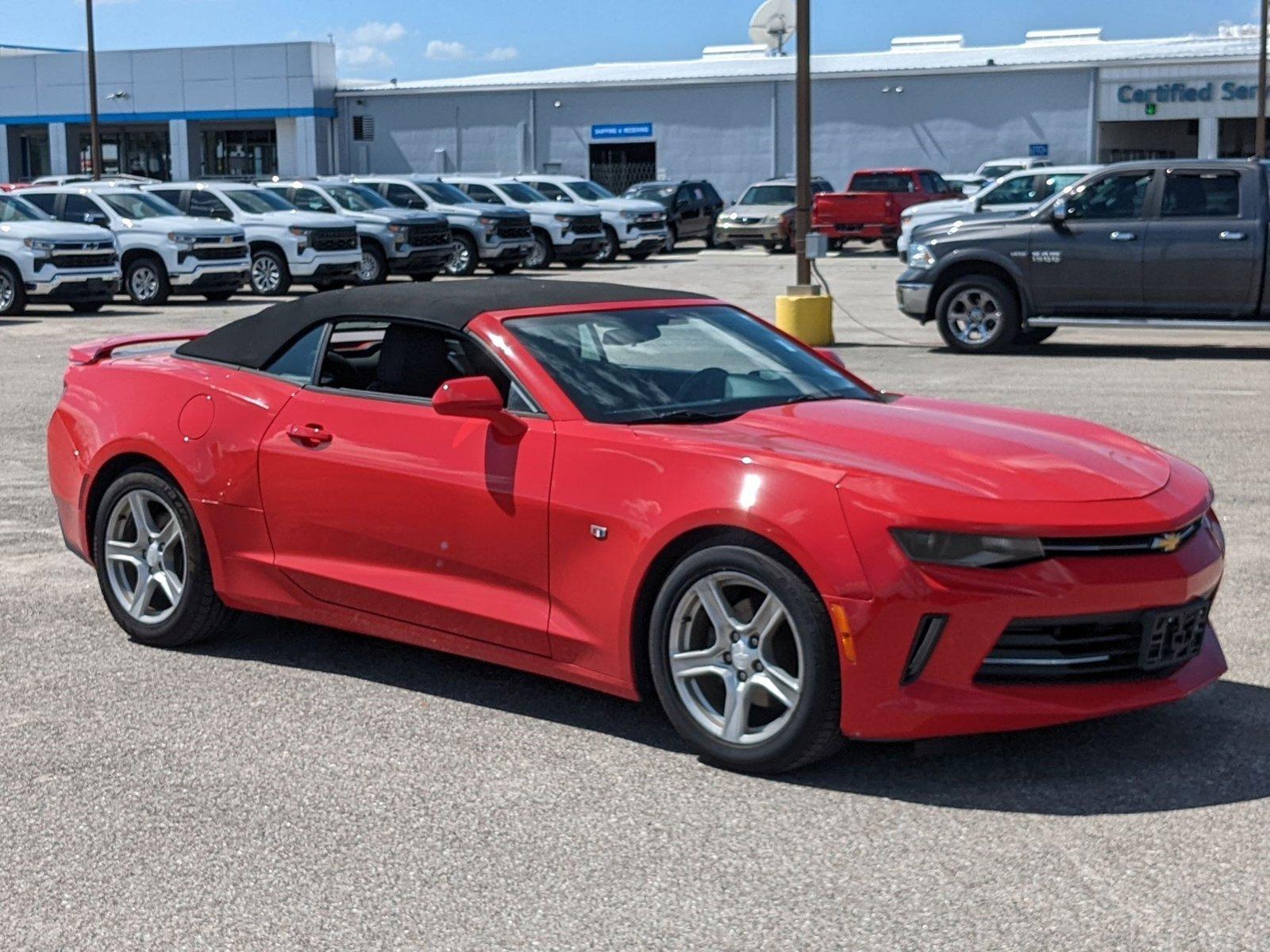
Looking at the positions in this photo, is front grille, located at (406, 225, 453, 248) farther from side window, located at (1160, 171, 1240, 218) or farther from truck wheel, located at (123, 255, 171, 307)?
side window, located at (1160, 171, 1240, 218)

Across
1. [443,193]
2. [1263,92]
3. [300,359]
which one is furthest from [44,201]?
[1263,92]

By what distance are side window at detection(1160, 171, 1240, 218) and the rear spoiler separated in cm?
1175

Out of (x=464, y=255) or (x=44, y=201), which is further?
(x=464, y=255)

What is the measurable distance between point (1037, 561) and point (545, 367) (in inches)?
69.4

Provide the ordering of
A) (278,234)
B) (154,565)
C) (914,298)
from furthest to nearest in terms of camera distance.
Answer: (278,234), (914,298), (154,565)

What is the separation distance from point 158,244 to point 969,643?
2300cm

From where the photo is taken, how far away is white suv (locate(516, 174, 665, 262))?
37969 millimetres

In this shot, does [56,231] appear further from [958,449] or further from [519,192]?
[958,449]

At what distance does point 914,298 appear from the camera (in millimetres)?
18078

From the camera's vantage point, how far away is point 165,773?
5.23 meters

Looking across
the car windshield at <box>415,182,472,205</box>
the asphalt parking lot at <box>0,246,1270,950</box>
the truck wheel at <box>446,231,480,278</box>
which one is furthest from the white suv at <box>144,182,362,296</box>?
the asphalt parking lot at <box>0,246,1270,950</box>

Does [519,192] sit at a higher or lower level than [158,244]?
higher

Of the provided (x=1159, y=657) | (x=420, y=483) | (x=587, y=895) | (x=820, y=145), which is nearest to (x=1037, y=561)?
(x=1159, y=657)

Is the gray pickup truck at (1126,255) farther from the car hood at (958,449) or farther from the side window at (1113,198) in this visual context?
the car hood at (958,449)
